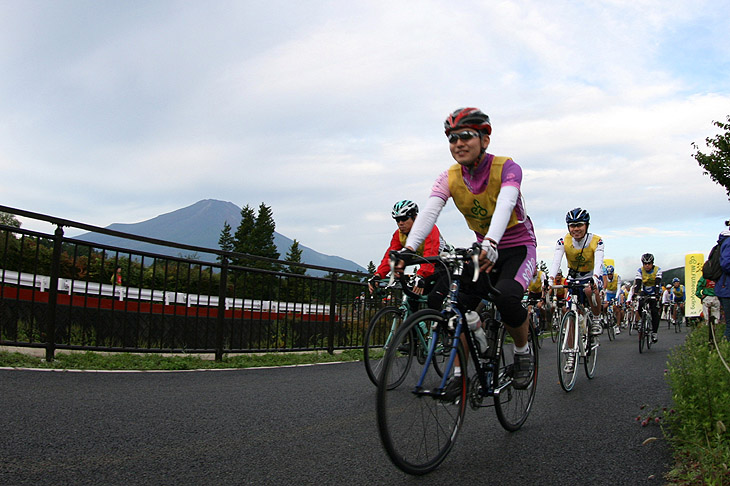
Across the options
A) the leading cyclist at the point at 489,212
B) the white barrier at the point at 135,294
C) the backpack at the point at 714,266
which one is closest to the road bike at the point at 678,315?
the backpack at the point at 714,266

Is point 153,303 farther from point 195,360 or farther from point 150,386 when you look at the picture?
point 150,386

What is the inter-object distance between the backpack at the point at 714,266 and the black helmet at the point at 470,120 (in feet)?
16.5

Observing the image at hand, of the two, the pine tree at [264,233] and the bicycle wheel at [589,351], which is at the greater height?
the pine tree at [264,233]

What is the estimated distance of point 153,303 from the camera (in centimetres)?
762

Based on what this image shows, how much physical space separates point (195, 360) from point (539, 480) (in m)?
5.73

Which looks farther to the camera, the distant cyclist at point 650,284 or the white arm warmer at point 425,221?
the distant cyclist at point 650,284

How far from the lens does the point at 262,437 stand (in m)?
3.73

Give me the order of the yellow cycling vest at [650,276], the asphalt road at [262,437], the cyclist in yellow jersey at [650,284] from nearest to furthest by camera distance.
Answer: the asphalt road at [262,437]
the cyclist in yellow jersey at [650,284]
the yellow cycling vest at [650,276]

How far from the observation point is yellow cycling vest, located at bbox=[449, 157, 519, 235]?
4016 mm

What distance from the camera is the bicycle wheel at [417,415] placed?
275 cm

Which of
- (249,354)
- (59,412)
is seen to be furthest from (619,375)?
(59,412)

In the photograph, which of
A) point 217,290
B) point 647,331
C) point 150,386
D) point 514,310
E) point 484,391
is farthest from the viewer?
point 647,331

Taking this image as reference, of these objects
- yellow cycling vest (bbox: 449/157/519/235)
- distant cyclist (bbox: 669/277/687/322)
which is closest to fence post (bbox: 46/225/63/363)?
yellow cycling vest (bbox: 449/157/519/235)

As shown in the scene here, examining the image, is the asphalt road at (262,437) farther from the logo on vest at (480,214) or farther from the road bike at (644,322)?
the road bike at (644,322)
